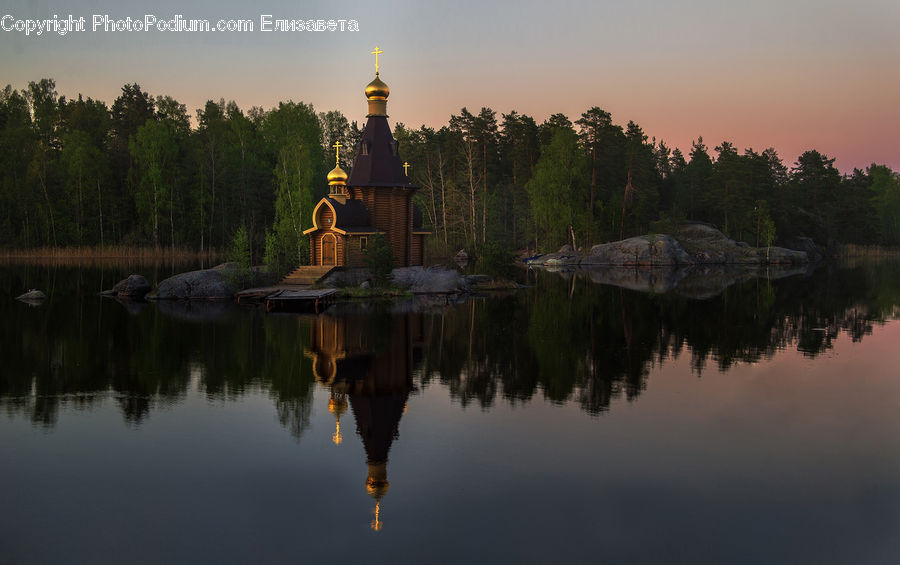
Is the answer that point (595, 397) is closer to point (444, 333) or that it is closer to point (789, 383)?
point (789, 383)

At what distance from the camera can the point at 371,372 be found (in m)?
18.0

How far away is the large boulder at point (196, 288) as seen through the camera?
37750 millimetres

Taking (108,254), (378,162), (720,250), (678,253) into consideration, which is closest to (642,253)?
(678,253)

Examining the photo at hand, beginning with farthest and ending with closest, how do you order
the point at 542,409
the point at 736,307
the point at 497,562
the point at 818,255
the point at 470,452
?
the point at 818,255 → the point at 736,307 → the point at 542,409 → the point at 470,452 → the point at 497,562

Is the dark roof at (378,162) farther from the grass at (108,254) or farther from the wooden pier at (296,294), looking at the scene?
the grass at (108,254)

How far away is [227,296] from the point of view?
38.2 metres

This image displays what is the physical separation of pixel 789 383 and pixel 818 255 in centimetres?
9868

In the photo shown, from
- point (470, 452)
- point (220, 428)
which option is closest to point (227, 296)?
Answer: point (220, 428)

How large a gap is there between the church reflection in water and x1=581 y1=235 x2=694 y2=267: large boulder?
54731 mm

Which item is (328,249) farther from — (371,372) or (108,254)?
(108,254)

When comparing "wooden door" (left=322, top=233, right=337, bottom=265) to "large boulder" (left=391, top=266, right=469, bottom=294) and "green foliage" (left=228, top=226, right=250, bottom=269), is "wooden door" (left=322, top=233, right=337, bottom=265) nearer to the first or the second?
"large boulder" (left=391, top=266, right=469, bottom=294)

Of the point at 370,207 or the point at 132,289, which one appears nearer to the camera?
the point at 132,289

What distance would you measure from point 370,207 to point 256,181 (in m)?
45.3

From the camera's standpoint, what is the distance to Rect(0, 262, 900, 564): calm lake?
8.52 metres
